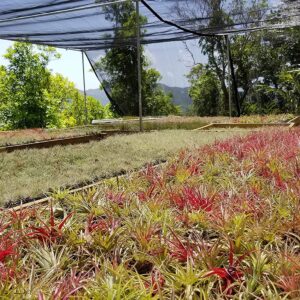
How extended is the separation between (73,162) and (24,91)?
868 cm

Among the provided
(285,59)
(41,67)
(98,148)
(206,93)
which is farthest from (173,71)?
(98,148)

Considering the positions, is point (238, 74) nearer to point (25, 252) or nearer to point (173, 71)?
point (173, 71)

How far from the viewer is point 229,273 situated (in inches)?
42.3

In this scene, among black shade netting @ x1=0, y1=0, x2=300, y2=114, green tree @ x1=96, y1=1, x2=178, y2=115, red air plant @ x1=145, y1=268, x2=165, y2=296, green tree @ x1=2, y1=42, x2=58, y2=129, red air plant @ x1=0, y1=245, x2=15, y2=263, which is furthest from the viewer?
green tree @ x1=2, y1=42, x2=58, y2=129

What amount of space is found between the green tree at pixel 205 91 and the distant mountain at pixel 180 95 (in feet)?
0.56

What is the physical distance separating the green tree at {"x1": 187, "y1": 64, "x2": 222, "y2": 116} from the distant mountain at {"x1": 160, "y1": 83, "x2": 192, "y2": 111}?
170mm

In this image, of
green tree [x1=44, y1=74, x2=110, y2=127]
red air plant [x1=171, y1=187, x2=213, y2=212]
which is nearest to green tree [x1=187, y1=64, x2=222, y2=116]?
green tree [x1=44, y1=74, x2=110, y2=127]

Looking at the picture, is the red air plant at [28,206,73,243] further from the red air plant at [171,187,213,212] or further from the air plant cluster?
the red air plant at [171,187,213,212]

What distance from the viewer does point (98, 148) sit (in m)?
3.52

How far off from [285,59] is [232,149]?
7.61 meters

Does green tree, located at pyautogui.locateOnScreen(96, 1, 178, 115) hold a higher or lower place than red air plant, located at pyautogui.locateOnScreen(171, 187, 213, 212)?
higher

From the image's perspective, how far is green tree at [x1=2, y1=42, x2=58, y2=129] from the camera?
35.4 ft

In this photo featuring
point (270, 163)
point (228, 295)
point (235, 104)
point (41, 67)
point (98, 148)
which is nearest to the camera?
point (228, 295)

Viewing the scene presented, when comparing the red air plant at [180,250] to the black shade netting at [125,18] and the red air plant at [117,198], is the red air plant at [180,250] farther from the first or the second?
the black shade netting at [125,18]
